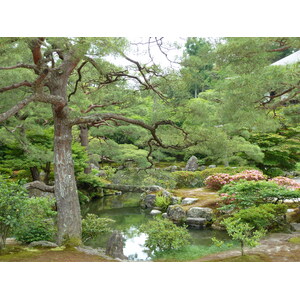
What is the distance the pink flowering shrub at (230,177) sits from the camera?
668cm

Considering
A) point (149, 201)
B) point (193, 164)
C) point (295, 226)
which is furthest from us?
point (193, 164)

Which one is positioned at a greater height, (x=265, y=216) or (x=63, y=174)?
(x=63, y=174)

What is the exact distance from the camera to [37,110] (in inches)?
271

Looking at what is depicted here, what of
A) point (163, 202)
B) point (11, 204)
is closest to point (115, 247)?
point (11, 204)

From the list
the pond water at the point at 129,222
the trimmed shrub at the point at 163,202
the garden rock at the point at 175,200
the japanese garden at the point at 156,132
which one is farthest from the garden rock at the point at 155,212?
the japanese garden at the point at 156,132

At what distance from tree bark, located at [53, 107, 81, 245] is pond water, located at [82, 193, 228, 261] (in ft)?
2.90

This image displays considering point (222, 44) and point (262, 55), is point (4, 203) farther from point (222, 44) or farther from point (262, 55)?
point (262, 55)

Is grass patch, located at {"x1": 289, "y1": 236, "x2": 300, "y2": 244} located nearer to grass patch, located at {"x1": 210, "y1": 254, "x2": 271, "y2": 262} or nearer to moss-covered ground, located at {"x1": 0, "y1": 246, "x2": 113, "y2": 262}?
grass patch, located at {"x1": 210, "y1": 254, "x2": 271, "y2": 262}

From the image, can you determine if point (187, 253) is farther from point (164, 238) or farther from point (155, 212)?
point (155, 212)

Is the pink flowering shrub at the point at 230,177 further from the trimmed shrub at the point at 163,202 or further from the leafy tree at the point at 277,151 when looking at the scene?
the leafy tree at the point at 277,151

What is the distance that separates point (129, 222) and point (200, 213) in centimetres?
155

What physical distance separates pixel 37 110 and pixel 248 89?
4621 mm


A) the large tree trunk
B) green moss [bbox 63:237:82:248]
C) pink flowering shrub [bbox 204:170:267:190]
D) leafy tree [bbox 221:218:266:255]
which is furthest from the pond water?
pink flowering shrub [bbox 204:170:267:190]

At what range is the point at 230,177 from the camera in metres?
7.23
